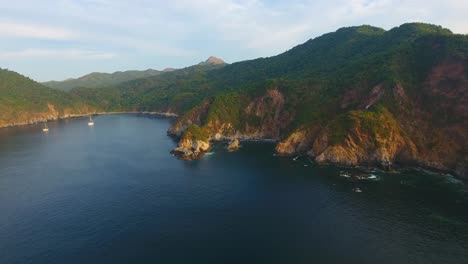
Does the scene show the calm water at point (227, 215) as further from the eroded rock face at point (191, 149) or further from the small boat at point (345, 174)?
the eroded rock face at point (191, 149)

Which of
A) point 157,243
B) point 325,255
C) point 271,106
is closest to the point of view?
point 325,255

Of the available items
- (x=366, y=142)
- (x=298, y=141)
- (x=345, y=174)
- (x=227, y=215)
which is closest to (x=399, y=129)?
(x=366, y=142)

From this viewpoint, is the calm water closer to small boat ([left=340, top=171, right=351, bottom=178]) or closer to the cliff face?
small boat ([left=340, top=171, right=351, bottom=178])

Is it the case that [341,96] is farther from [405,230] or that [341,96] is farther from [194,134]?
[405,230]

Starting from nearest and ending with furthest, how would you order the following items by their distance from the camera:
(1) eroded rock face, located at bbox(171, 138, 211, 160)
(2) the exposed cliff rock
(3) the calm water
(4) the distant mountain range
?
(3) the calm water
(4) the distant mountain range
(2) the exposed cliff rock
(1) eroded rock face, located at bbox(171, 138, 211, 160)

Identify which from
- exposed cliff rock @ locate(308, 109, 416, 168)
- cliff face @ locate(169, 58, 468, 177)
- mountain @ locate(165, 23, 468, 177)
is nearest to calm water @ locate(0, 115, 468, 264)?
exposed cliff rock @ locate(308, 109, 416, 168)

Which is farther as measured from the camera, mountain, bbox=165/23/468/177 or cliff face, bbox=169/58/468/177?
Answer: mountain, bbox=165/23/468/177

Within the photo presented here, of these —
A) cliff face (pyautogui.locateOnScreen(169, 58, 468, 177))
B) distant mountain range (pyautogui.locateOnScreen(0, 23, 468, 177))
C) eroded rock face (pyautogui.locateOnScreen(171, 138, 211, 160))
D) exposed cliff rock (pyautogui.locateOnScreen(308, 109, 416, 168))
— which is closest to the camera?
cliff face (pyautogui.locateOnScreen(169, 58, 468, 177))

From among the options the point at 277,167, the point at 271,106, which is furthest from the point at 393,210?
the point at 271,106
